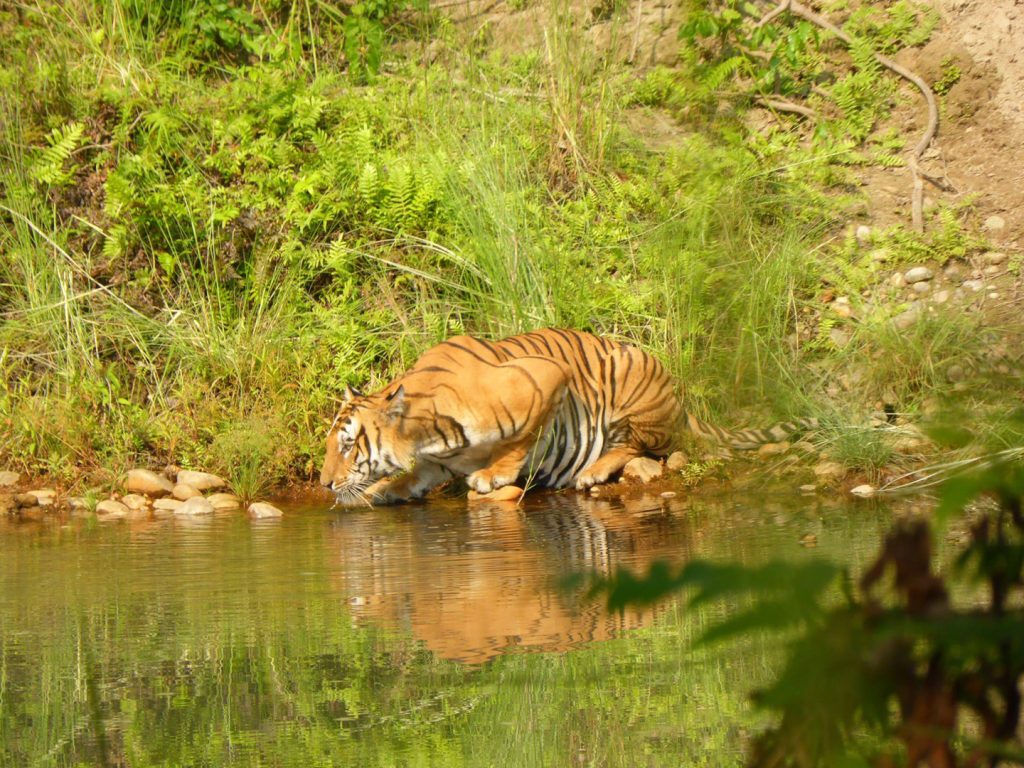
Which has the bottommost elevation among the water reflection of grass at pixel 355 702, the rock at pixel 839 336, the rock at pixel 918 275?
the water reflection of grass at pixel 355 702

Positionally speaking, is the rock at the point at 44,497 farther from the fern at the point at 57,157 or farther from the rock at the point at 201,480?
the fern at the point at 57,157

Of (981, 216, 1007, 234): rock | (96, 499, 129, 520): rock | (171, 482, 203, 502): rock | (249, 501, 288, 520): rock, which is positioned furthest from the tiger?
(981, 216, 1007, 234): rock

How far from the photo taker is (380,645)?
3.79 meters

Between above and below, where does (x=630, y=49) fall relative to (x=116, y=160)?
above

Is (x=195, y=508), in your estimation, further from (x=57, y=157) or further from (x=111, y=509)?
(x=57, y=157)

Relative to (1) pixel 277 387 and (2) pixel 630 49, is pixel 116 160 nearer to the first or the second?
(1) pixel 277 387

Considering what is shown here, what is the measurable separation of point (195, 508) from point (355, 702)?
3.92 m

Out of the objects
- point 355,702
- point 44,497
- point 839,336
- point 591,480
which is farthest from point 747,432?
point 355,702

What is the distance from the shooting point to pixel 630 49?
34.0ft

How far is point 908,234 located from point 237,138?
437 cm

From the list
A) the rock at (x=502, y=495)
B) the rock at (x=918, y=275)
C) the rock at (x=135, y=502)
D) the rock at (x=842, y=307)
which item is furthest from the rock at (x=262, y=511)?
the rock at (x=918, y=275)

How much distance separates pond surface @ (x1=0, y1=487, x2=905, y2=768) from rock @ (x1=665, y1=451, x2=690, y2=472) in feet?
3.03

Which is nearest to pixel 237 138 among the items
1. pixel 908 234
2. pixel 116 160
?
pixel 116 160

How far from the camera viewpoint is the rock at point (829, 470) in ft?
21.3
